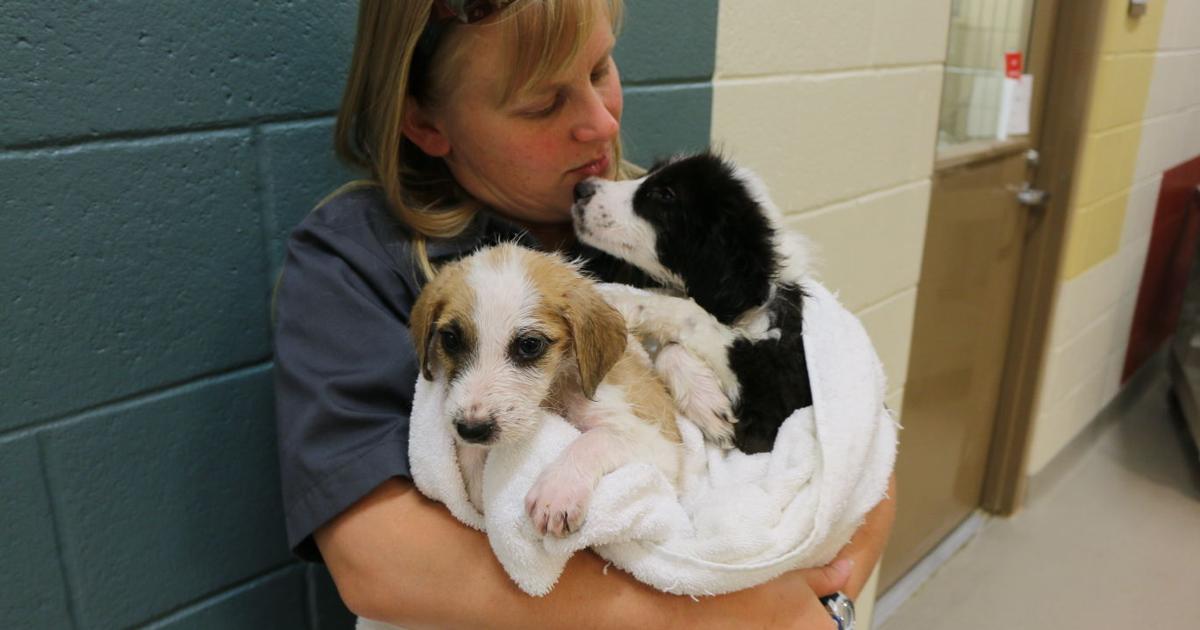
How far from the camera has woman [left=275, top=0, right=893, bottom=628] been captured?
2.92ft

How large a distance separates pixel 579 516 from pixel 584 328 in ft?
0.73

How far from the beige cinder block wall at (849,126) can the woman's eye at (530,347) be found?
2.82ft

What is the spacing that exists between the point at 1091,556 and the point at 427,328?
3.09m

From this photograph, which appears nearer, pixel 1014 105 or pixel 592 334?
pixel 592 334

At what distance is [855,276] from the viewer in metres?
2.14

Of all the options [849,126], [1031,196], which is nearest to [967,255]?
[1031,196]

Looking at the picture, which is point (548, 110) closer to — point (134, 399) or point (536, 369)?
point (536, 369)

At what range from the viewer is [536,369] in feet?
3.02

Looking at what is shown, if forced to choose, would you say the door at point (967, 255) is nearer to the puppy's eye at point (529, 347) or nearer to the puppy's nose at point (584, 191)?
the puppy's nose at point (584, 191)

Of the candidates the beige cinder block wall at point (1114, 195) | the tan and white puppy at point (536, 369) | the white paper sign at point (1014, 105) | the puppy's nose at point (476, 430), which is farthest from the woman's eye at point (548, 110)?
the beige cinder block wall at point (1114, 195)

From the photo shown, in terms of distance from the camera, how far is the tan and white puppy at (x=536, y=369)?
2.77 feet

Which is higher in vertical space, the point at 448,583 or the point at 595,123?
the point at 595,123

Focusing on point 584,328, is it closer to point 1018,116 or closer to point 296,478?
point 296,478

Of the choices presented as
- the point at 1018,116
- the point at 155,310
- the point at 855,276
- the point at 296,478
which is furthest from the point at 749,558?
the point at 1018,116
